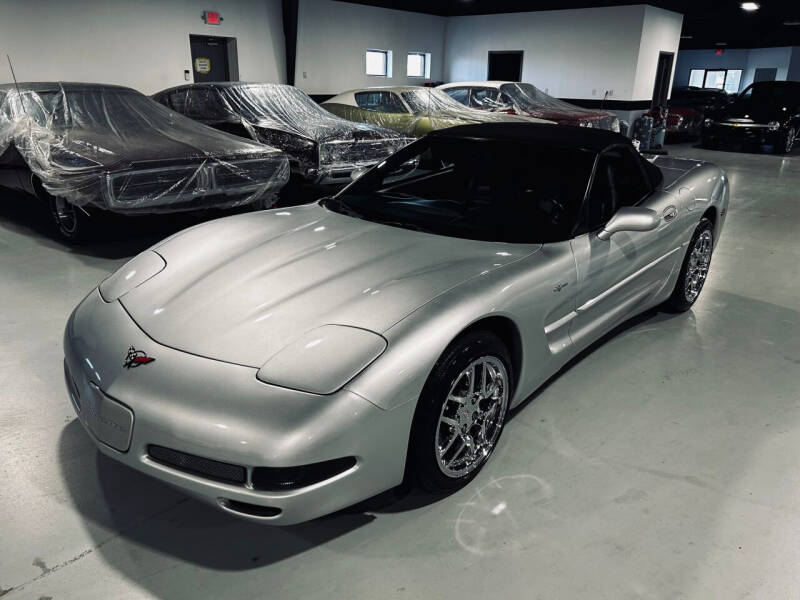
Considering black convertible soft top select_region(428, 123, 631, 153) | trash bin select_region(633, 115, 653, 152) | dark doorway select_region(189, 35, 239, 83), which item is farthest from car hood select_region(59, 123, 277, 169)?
trash bin select_region(633, 115, 653, 152)

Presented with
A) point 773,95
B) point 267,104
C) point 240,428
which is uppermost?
point 773,95

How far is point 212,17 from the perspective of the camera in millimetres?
11867

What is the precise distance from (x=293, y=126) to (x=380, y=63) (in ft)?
34.6

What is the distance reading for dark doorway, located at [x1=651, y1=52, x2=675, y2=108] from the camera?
15.8 meters

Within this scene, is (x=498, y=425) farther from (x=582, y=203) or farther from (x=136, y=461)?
(x=136, y=461)

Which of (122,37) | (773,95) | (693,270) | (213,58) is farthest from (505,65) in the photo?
(693,270)

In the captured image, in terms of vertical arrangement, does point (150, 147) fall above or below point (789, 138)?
above

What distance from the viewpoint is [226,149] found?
508cm

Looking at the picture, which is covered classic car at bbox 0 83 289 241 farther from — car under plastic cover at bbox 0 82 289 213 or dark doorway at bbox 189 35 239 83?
dark doorway at bbox 189 35 239 83

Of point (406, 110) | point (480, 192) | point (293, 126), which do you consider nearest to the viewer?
point (480, 192)

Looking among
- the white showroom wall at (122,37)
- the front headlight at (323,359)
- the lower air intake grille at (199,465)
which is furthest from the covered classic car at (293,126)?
the lower air intake grille at (199,465)

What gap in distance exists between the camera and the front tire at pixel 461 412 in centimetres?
184

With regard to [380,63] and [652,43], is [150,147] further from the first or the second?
[652,43]

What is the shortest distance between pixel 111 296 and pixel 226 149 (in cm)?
322
